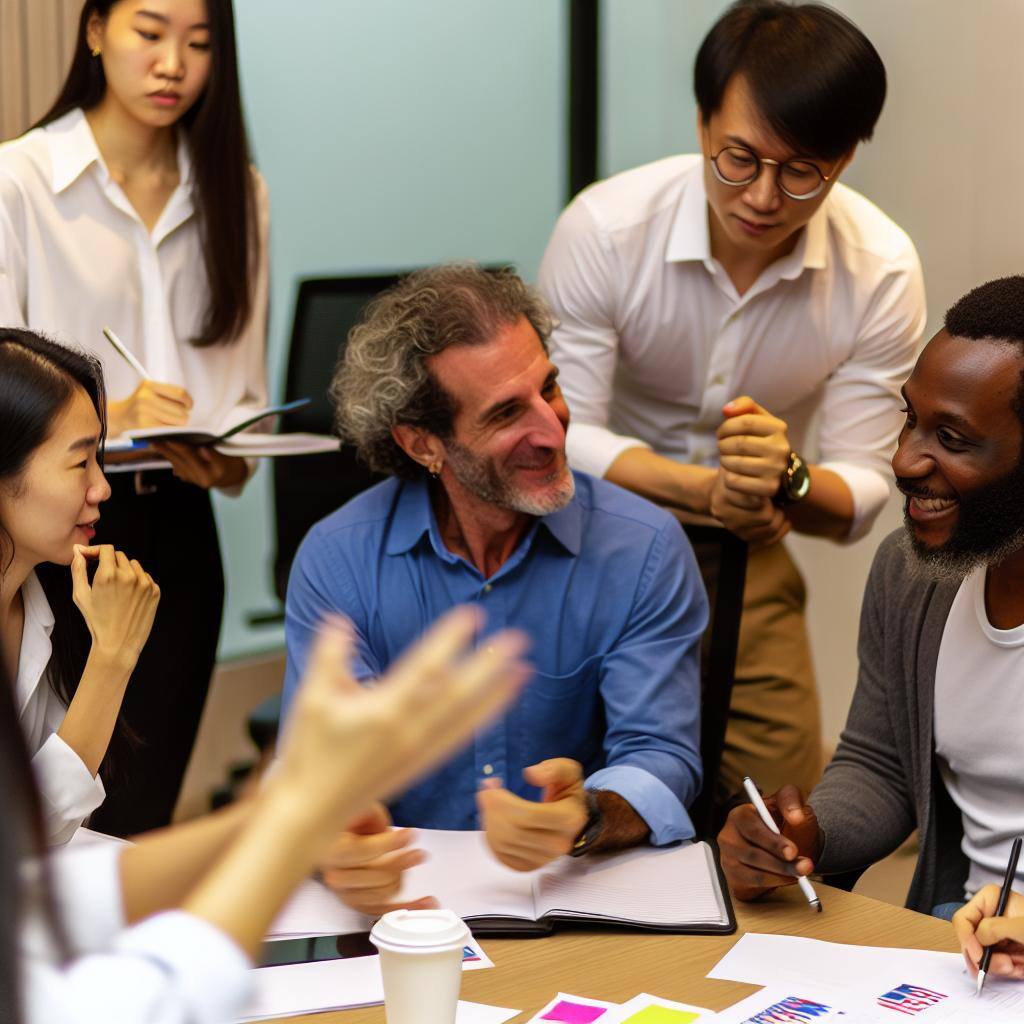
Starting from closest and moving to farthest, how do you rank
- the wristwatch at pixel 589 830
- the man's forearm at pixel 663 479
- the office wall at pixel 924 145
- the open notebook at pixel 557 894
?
1. the open notebook at pixel 557 894
2. the wristwatch at pixel 589 830
3. the man's forearm at pixel 663 479
4. the office wall at pixel 924 145

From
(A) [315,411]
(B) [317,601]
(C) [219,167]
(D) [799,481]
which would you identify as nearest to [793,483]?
(D) [799,481]

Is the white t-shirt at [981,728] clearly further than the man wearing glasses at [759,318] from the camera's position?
No

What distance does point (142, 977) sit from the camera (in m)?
0.76

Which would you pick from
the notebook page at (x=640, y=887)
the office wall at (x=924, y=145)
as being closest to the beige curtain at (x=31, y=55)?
the office wall at (x=924, y=145)

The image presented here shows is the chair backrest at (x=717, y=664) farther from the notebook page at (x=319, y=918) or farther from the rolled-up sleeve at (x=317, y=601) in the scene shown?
the notebook page at (x=319, y=918)

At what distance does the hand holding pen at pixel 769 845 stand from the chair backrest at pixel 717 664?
45 cm

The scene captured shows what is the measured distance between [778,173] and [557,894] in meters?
1.25

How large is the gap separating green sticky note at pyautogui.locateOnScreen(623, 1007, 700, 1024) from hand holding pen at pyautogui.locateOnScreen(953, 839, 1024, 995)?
28 cm

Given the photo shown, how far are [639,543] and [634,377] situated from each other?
27.0 inches

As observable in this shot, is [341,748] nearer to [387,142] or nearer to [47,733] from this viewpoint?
[47,733]

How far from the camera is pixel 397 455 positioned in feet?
7.10

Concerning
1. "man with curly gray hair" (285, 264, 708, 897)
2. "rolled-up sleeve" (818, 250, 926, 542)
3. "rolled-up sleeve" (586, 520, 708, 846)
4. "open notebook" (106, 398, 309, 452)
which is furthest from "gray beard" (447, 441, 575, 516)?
"rolled-up sleeve" (818, 250, 926, 542)

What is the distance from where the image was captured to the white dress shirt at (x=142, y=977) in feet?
2.46

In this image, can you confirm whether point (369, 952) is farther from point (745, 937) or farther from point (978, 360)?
point (978, 360)
